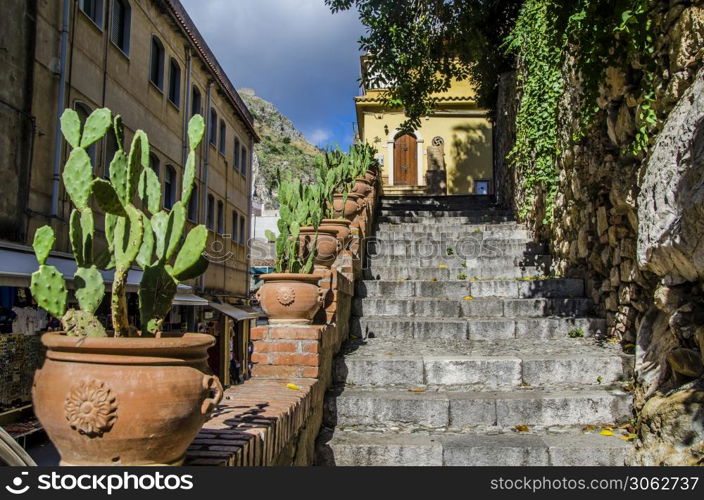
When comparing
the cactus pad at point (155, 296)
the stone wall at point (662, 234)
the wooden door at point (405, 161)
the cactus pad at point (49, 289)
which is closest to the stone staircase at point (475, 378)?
the stone wall at point (662, 234)

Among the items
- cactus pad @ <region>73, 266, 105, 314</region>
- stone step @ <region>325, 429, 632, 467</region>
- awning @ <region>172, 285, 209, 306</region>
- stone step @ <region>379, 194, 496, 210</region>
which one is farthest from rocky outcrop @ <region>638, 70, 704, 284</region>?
awning @ <region>172, 285, 209, 306</region>

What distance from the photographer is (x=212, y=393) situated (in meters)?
2.06

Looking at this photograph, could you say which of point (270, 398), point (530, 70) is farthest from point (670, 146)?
point (530, 70)

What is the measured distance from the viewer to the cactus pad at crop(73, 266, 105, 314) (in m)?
2.15

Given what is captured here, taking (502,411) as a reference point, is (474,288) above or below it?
above

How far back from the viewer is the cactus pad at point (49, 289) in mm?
2070

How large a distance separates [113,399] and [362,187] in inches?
364

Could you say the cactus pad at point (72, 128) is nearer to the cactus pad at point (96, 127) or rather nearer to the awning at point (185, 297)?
the cactus pad at point (96, 127)

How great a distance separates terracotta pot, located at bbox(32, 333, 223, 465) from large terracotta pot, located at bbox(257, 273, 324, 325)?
2716 millimetres

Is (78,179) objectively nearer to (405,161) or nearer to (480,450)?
(480,450)

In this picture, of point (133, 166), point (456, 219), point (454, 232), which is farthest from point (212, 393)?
point (456, 219)

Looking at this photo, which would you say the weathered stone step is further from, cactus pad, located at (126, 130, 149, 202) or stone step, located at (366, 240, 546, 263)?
cactus pad, located at (126, 130, 149, 202)

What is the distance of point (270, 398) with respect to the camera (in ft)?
11.2
